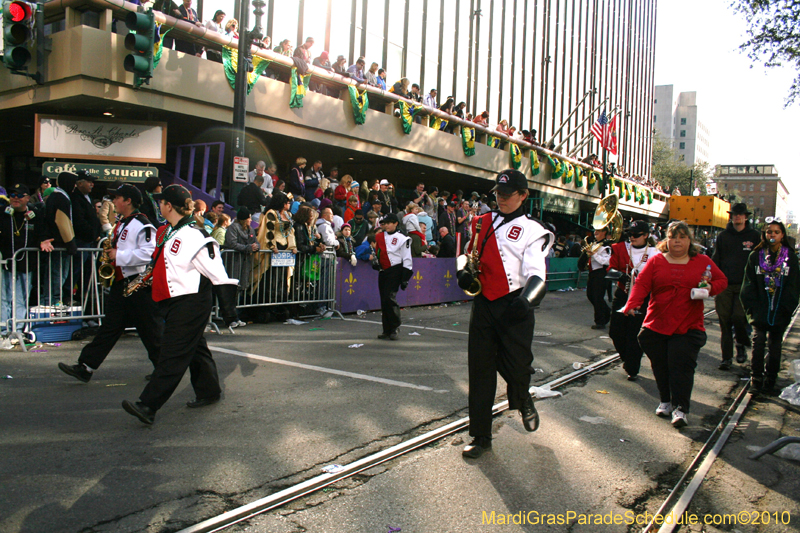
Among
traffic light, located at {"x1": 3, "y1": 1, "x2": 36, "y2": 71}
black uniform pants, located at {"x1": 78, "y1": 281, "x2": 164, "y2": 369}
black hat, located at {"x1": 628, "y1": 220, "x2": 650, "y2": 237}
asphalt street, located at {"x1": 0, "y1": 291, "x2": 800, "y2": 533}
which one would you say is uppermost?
traffic light, located at {"x1": 3, "y1": 1, "x2": 36, "y2": 71}

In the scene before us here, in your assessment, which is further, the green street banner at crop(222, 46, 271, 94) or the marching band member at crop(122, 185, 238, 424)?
the green street banner at crop(222, 46, 271, 94)

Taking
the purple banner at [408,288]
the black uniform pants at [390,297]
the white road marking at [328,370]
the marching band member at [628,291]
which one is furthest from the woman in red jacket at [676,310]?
the purple banner at [408,288]

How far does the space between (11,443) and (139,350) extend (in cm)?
342

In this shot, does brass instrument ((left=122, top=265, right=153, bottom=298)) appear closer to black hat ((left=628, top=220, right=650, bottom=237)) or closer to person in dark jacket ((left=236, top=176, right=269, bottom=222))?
black hat ((left=628, top=220, right=650, bottom=237))

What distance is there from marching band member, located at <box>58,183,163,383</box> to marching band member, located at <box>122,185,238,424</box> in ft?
2.55

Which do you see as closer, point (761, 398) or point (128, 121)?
point (761, 398)

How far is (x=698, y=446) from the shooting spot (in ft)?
15.4

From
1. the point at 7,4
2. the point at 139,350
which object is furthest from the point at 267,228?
the point at 7,4

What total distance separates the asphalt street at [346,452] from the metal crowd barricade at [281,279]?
8.89 ft

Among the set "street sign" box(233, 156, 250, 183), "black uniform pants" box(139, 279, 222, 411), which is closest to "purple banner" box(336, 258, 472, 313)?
"street sign" box(233, 156, 250, 183)

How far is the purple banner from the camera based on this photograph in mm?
11672

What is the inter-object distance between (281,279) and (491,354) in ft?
21.9

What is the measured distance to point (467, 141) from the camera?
2177 centimetres

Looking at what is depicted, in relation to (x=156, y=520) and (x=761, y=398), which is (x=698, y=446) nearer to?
(x=761, y=398)
